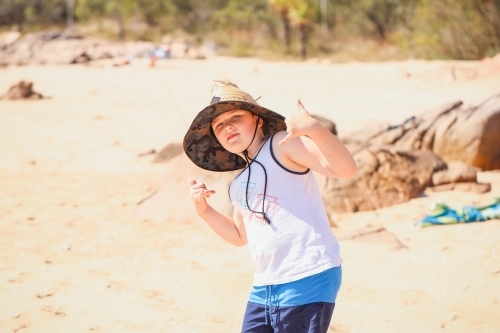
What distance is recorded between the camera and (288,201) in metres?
2.36

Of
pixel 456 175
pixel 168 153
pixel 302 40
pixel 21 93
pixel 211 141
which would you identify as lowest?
pixel 302 40

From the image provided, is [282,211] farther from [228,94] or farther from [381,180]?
[381,180]

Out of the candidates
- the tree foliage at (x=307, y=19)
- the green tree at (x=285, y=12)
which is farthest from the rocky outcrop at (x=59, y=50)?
the tree foliage at (x=307, y=19)

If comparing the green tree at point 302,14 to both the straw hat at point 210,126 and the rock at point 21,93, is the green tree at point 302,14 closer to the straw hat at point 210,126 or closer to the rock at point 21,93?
the rock at point 21,93

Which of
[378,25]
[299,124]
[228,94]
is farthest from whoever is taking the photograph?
[378,25]

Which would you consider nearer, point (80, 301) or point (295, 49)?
point (80, 301)

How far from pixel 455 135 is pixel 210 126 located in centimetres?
525

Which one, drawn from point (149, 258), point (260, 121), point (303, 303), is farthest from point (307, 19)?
point (303, 303)

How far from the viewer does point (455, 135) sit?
24.0ft

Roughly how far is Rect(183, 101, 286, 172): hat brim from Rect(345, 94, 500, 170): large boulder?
4429mm

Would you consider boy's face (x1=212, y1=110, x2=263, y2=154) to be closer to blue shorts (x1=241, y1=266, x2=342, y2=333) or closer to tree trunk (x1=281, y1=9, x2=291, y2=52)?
blue shorts (x1=241, y1=266, x2=342, y2=333)

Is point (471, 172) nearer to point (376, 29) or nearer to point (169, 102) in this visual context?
point (169, 102)

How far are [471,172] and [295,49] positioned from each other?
19.3m

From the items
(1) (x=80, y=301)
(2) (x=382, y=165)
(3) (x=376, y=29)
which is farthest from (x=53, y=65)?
(1) (x=80, y=301)
